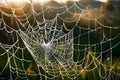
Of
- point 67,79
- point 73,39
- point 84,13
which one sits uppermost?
point 84,13

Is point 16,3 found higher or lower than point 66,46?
higher

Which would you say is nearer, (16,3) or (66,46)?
(66,46)

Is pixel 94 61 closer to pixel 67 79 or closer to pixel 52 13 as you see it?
pixel 67 79

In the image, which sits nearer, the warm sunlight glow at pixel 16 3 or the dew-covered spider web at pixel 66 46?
the dew-covered spider web at pixel 66 46

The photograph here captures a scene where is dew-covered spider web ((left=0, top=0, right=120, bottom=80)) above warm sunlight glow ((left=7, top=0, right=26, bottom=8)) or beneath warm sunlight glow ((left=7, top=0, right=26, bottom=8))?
beneath

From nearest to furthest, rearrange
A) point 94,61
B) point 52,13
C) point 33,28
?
point 94,61, point 33,28, point 52,13

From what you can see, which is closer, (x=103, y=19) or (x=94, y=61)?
(x=94, y=61)

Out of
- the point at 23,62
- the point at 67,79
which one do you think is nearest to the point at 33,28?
the point at 23,62

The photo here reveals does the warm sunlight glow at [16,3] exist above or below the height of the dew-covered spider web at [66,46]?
above
